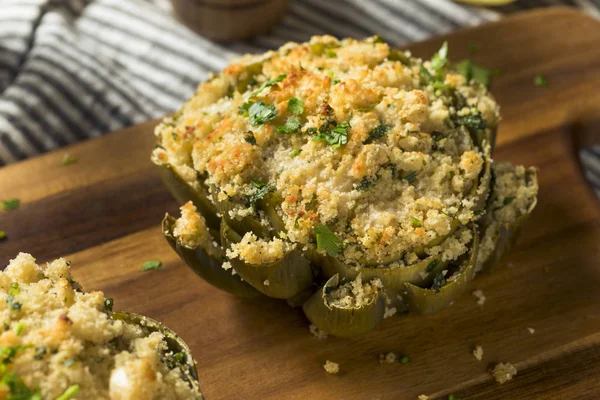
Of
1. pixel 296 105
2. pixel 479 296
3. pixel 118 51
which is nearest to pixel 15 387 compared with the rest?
pixel 296 105

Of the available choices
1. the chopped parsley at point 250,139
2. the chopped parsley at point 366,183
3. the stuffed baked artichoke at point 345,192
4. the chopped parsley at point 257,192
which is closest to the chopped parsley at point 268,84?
the stuffed baked artichoke at point 345,192

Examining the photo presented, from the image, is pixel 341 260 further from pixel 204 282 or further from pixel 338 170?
pixel 204 282

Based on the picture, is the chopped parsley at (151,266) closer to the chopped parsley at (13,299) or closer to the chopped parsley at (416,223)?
the chopped parsley at (13,299)

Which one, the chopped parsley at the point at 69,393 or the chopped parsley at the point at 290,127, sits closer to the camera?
the chopped parsley at the point at 69,393

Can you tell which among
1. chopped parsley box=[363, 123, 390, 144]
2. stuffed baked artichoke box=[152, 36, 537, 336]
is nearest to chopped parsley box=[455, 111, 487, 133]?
stuffed baked artichoke box=[152, 36, 537, 336]

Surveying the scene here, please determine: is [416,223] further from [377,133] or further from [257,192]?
[257,192]

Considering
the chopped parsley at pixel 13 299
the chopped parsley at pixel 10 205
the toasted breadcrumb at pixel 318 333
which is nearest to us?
the chopped parsley at pixel 13 299

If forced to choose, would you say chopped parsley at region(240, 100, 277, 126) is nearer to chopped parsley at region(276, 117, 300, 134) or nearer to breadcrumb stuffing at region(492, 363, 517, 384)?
chopped parsley at region(276, 117, 300, 134)
